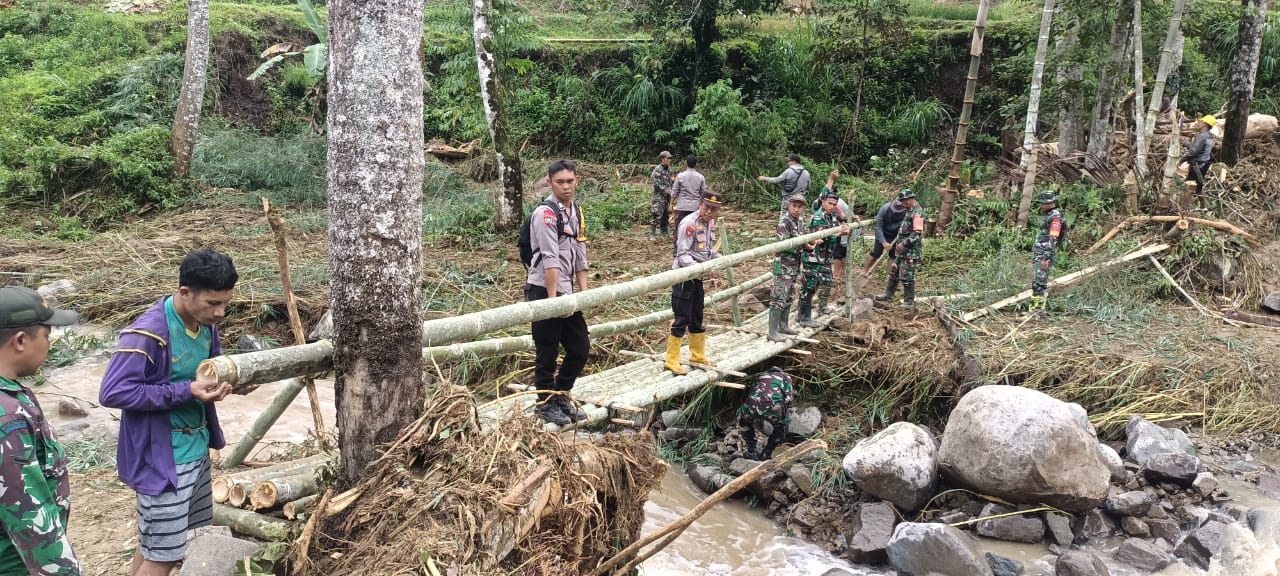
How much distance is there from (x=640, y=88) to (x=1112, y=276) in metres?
9.58

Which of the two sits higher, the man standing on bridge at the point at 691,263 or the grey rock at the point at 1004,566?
the man standing on bridge at the point at 691,263

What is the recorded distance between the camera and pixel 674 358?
18.4ft

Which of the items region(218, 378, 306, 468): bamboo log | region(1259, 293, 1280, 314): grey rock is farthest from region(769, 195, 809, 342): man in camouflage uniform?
region(1259, 293, 1280, 314): grey rock

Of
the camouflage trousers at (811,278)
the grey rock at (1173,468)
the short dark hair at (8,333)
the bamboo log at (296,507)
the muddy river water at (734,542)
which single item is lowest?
the muddy river water at (734,542)

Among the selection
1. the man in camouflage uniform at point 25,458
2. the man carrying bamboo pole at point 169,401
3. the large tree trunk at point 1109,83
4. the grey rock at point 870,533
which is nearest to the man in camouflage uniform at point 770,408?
the grey rock at point 870,533

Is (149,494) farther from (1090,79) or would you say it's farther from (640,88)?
(640,88)

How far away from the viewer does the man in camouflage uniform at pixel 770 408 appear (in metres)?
5.80

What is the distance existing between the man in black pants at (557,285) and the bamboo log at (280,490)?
1291 mm

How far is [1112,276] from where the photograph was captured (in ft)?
27.9

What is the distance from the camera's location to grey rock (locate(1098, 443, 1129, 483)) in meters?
5.58

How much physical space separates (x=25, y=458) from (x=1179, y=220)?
1022 centimetres

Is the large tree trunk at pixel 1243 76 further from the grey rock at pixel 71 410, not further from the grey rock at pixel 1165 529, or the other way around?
the grey rock at pixel 71 410

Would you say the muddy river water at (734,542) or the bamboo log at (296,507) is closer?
the bamboo log at (296,507)

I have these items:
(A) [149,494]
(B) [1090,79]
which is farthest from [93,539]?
(B) [1090,79]
